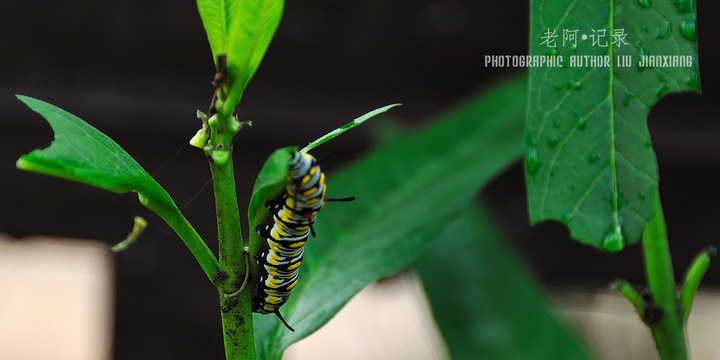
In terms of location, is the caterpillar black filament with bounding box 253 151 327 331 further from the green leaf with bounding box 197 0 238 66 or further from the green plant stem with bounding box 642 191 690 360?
the green plant stem with bounding box 642 191 690 360

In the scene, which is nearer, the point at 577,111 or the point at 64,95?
the point at 577,111

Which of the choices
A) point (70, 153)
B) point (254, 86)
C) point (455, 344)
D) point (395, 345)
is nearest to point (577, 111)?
point (70, 153)

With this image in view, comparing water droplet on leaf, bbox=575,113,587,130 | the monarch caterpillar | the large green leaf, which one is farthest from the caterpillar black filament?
water droplet on leaf, bbox=575,113,587,130

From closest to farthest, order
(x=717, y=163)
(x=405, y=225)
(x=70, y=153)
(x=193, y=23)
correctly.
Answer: (x=70, y=153), (x=405, y=225), (x=193, y=23), (x=717, y=163)

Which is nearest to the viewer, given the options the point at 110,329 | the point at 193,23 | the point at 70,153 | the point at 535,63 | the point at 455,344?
the point at 70,153

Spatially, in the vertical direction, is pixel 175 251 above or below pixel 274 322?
below

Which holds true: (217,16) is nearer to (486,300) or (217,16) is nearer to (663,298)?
(663,298)

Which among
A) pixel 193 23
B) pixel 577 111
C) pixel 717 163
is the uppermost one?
pixel 577 111

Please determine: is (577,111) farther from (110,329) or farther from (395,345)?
(395,345)
